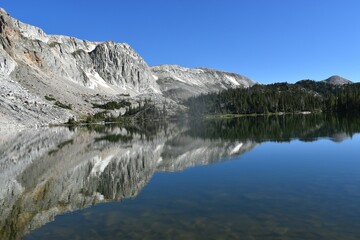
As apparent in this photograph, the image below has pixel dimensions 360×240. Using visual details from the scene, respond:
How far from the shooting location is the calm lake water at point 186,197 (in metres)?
20.0

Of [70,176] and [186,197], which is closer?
[186,197]

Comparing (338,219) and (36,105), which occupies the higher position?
(36,105)

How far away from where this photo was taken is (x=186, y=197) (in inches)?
1112

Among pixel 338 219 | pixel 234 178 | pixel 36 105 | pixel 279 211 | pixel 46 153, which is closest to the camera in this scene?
pixel 338 219

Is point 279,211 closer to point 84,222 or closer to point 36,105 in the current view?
point 84,222

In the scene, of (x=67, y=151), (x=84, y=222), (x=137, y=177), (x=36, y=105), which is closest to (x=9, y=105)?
(x=36, y=105)

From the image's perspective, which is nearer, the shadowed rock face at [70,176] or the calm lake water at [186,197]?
the calm lake water at [186,197]

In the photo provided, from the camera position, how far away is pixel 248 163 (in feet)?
145

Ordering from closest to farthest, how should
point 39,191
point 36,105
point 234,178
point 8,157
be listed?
point 39,191 < point 234,178 < point 8,157 < point 36,105

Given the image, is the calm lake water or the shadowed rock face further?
the shadowed rock face

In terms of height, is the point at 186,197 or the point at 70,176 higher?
the point at 70,176

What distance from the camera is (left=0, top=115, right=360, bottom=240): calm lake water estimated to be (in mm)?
20016

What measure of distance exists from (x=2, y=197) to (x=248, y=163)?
2706cm

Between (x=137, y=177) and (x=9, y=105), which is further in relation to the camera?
(x=9, y=105)
